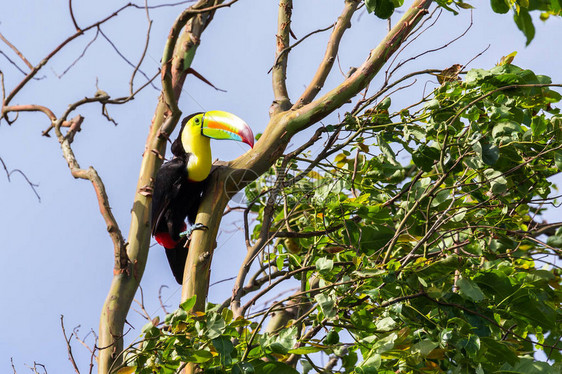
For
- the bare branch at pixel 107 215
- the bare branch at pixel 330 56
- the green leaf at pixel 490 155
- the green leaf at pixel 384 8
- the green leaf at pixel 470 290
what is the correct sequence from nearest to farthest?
the green leaf at pixel 384 8
the green leaf at pixel 470 290
the green leaf at pixel 490 155
the bare branch at pixel 107 215
the bare branch at pixel 330 56

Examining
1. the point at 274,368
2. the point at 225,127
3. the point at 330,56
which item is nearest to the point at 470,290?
the point at 274,368

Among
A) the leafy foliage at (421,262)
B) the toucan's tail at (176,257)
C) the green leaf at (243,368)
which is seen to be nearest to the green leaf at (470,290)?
the leafy foliage at (421,262)

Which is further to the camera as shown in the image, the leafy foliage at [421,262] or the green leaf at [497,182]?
the green leaf at [497,182]

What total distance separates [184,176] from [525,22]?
2.50 m

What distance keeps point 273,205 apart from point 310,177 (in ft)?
1.48

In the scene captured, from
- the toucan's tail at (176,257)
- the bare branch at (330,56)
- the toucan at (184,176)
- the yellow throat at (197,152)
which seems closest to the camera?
the bare branch at (330,56)

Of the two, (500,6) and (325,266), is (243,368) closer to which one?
(325,266)

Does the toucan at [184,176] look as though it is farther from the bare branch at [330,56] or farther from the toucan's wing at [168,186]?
the bare branch at [330,56]

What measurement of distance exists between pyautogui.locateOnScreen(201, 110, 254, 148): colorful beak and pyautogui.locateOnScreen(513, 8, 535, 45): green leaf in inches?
86.3

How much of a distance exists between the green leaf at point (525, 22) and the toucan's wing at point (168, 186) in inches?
97.3

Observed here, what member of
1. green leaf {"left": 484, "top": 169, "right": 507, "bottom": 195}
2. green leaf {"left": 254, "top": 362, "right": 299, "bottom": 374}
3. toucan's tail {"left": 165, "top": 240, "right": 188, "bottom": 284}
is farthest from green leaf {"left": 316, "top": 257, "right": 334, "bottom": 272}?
toucan's tail {"left": 165, "top": 240, "right": 188, "bottom": 284}

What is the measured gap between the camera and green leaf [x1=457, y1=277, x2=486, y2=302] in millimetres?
2369

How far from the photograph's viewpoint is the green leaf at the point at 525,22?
1977mm

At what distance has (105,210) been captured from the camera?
3172 millimetres
